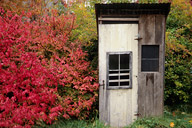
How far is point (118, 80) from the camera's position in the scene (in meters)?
5.09

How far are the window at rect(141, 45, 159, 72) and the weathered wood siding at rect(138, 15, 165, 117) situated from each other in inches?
4.1

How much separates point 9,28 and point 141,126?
4.45m

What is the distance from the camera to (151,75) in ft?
16.7

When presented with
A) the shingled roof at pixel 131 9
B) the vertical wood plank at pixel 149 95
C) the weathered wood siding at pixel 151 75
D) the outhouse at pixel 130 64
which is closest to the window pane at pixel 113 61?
the outhouse at pixel 130 64

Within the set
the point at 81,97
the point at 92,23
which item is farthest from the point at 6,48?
the point at 92,23

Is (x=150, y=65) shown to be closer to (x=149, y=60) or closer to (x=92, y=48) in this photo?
(x=149, y=60)

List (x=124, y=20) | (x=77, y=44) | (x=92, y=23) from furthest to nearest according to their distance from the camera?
1. (x=92, y=23)
2. (x=77, y=44)
3. (x=124, y=20)

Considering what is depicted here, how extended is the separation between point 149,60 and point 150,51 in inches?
11.2

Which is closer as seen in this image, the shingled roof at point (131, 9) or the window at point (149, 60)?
the shingled roof at point (131, 9)

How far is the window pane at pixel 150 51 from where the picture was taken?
5105mm

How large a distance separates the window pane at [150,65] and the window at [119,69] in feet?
1.47

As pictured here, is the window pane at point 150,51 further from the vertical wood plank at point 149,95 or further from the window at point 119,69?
the vertical wood plank at point 149,95

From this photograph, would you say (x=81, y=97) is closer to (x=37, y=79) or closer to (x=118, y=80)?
(x=118, y=80)

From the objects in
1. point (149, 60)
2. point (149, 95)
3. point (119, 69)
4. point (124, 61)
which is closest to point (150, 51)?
point (149, 60)
